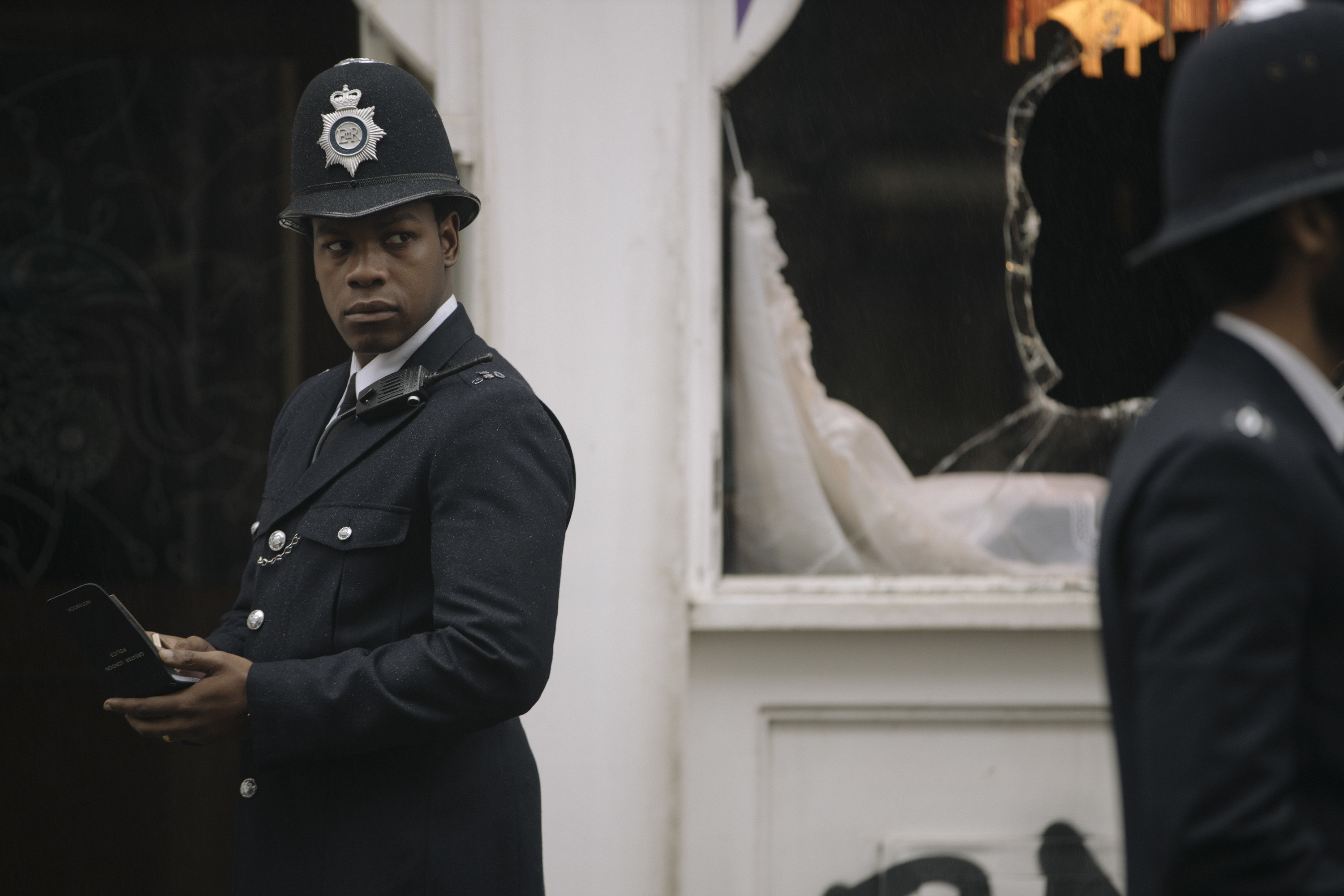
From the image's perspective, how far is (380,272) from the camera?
1684mm

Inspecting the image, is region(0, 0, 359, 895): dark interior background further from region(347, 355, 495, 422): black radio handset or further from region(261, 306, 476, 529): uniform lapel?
region(347, 355, 495, 422): black radio handset

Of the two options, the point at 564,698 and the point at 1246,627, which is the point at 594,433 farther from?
the point at 1246,627

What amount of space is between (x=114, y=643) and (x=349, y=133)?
80 cm

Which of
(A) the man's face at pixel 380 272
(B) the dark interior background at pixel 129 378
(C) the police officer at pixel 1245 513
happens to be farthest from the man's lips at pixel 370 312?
(B) the dark interior background at pixel 129 378

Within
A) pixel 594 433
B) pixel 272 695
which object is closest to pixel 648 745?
pixel 594 433

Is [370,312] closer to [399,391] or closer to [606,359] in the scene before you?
[399,391]

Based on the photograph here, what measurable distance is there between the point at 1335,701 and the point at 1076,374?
239cm


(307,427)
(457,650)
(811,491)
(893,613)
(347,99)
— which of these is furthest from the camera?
(811,491)

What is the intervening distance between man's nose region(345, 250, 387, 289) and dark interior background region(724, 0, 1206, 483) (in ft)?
5.35

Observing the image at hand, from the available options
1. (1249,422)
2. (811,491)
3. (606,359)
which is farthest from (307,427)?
(811,491)

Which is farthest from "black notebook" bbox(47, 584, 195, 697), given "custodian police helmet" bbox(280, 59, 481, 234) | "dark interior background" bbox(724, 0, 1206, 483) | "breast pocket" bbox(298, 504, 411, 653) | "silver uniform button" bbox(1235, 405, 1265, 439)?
"dark interior background" bbox(724, 0, 1206, 483)

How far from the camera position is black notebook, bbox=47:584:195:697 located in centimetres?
154

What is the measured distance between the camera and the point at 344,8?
3.30 meters

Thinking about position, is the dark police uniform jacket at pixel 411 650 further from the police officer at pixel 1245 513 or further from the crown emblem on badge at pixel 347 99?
the police officer at pixel 1245 513
